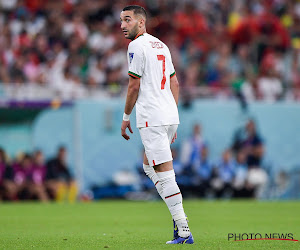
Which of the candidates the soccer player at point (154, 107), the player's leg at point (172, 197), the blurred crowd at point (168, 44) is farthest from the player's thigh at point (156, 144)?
the blurred crowd at point (168, 44)

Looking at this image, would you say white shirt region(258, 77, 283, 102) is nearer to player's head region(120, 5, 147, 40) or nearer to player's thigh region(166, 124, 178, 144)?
player's thigh region(166, 124, 178, 144)

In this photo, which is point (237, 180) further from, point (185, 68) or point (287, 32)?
point (287, 32)

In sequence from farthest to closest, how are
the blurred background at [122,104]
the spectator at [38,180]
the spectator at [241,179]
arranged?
the spectator at [241,179]
the blurred background at [122,104]
the spectator at [38,180]

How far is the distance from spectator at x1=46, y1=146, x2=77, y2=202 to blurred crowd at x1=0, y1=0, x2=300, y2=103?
1911 millimetres

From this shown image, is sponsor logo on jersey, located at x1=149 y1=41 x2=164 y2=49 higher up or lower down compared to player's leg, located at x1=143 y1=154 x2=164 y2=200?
higher up

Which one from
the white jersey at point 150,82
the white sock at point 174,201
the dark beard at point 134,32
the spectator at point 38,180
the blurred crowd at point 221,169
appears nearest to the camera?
the white sock at point 174,201

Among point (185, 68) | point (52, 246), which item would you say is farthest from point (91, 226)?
point (185, 68)

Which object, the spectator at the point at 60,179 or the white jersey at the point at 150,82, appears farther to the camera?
the spectator at the point at 60,179

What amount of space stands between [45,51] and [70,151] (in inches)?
124

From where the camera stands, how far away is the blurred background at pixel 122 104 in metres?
20.6

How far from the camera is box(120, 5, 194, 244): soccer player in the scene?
8.33m

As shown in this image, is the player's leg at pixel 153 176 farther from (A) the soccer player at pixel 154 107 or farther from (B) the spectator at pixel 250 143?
(B) the spectator at pixel 250 143

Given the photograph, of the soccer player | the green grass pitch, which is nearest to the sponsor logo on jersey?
the soccer player

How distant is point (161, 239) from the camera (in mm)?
9164
